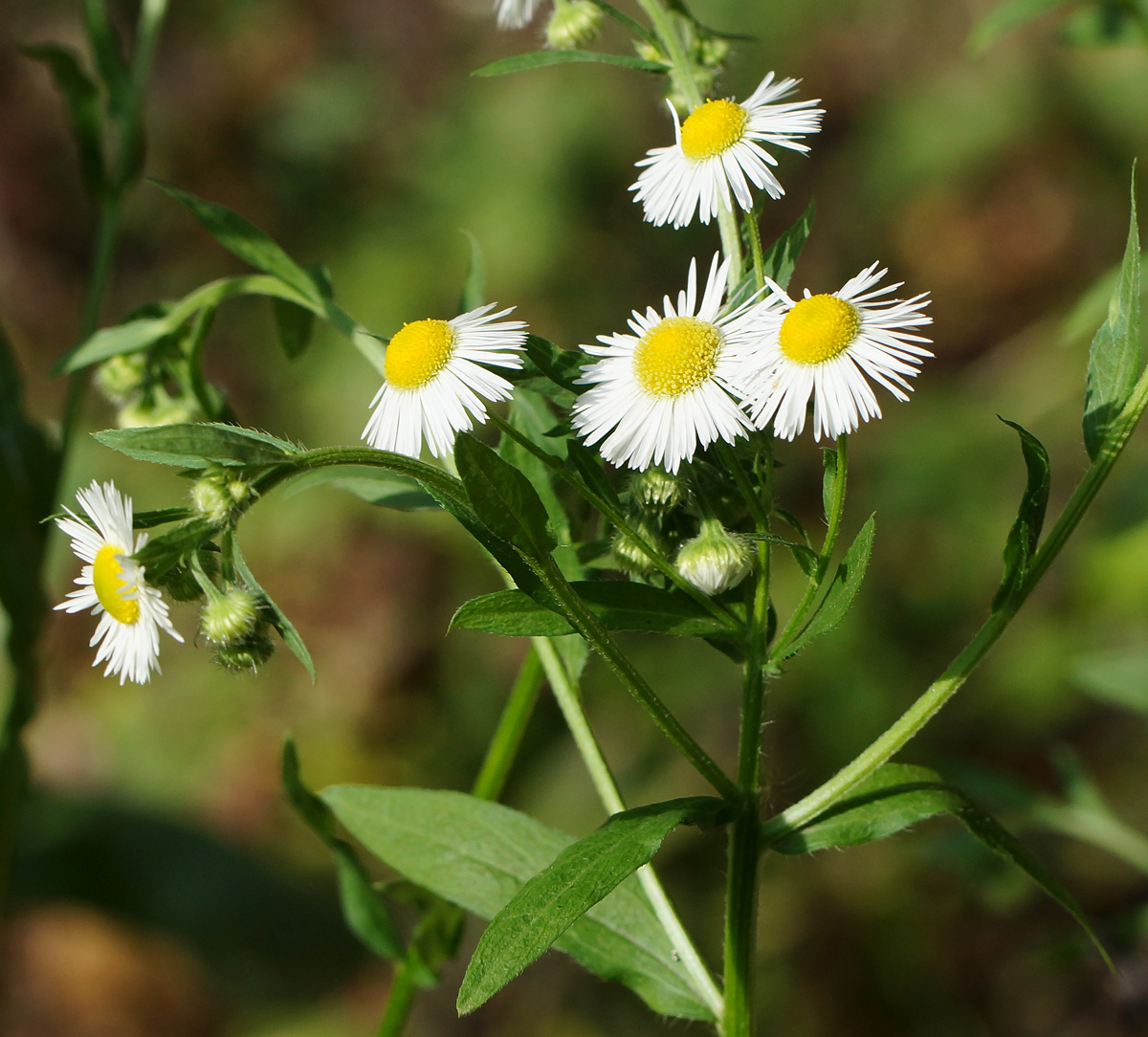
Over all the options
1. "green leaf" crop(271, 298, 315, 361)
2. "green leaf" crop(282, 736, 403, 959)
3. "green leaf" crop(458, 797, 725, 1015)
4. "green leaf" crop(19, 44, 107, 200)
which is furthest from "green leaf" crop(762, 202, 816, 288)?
"green leaf" crop(19, 44, 107, 200)

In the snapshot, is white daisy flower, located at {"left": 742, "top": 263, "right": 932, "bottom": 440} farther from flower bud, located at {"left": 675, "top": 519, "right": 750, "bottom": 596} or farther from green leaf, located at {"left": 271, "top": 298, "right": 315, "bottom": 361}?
green leaf, located at {"left": 271, "top": 298, "right": 315, "bottom": 361}

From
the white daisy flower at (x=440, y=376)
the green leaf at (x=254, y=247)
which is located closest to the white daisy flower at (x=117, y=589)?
the white daisy flower at (x=440, y=376)

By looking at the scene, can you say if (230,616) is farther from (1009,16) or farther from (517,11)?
(1009,16)

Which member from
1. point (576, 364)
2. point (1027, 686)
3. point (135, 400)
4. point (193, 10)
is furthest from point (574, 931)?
point (193, 10)

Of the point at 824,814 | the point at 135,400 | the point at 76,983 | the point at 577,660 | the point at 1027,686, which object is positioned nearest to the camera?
the point at 824,814

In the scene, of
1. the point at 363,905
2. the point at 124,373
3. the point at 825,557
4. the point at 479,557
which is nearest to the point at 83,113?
the point at 124,373

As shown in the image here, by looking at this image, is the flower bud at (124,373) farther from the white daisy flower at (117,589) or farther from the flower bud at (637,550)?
the flower bud at (637,550)

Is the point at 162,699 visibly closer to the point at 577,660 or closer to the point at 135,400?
the point at 135,400
